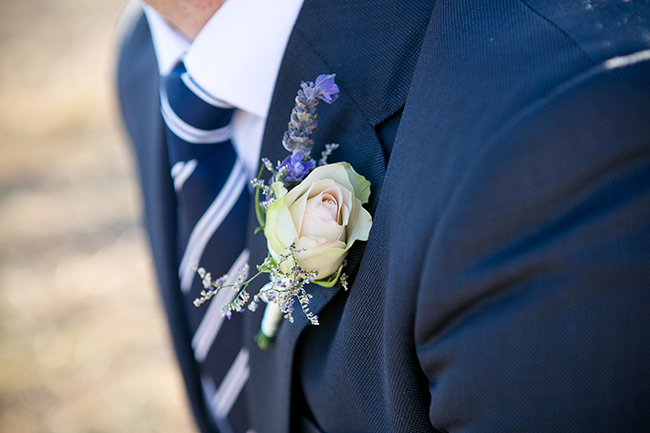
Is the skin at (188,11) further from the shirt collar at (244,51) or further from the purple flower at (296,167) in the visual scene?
the purple flower at (296,167)

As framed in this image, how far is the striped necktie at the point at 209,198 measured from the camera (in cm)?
104

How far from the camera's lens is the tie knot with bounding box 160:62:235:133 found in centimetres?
100

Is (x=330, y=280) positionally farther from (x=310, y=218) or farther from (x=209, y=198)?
(x=209, y=198)

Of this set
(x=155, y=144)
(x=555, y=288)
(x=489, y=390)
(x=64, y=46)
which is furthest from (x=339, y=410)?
(x=64, y=46)

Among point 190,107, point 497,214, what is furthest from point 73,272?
point 497,214

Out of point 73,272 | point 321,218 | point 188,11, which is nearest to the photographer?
point 321,218

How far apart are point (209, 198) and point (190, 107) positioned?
21cm

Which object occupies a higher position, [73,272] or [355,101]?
[355,101]

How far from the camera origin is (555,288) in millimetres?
523

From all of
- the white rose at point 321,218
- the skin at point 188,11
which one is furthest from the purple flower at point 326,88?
the skin at point 188,11

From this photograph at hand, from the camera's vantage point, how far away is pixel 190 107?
1.02 meters

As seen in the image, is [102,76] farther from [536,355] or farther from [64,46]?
[536,355]

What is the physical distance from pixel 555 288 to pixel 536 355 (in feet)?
0.27

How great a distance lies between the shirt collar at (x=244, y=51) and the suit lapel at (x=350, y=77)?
0.08 m
